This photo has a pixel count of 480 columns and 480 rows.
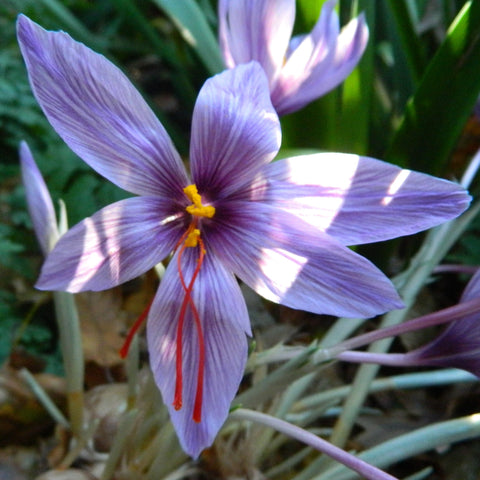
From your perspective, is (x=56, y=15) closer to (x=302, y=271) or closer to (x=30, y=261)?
(x=30, y=261)

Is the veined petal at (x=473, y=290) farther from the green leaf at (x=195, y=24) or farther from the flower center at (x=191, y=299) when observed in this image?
the green leaf at (x=195, y=24)

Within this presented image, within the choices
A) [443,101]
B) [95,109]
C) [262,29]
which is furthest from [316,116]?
[95,109]

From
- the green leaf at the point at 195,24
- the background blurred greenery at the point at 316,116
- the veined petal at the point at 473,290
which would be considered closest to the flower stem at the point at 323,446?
the veined petal at the point at 473,290

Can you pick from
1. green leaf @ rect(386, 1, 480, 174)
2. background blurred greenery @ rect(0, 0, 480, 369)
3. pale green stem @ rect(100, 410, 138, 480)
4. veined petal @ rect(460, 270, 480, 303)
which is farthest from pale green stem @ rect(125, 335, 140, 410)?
green leaf @ rect(386, 1, 480, 174)

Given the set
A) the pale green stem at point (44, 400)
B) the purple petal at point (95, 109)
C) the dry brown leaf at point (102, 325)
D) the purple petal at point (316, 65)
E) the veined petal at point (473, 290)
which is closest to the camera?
the purple petal at point (95, 109)

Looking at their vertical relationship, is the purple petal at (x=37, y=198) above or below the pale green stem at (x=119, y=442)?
above

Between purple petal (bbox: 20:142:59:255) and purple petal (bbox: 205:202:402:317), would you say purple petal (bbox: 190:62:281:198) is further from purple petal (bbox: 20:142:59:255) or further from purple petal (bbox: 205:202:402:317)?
purple petal (bbox: 20:142:59:255)

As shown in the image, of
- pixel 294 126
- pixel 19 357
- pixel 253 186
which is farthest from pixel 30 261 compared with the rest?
pixel 253 186
